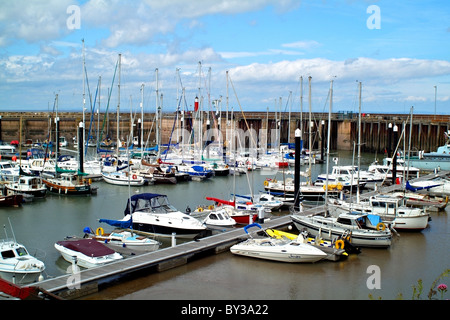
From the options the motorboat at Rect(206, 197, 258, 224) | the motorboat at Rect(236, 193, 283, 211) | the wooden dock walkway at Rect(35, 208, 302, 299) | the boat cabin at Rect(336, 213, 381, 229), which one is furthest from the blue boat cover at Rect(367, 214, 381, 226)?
the motorboat at Rect(236, 193, 283, 211)

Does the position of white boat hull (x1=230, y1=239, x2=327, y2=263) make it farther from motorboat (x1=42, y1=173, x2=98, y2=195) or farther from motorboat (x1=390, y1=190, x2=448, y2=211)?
motorboat (x1=42, y1=173, x2=98, y2=195)

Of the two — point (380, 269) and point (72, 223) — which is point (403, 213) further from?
point (72, 223)

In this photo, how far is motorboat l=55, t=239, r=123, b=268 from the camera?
18.6 metres

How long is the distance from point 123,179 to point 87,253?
24.9 m

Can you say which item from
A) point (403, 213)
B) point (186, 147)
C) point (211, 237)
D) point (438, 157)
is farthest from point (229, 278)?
point (186, 147)

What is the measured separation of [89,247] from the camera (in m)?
19.5

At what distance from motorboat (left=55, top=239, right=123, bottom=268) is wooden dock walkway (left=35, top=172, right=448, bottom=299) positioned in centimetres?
70

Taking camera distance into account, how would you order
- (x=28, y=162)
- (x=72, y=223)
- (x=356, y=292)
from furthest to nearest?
(x=28, y=162) → (x=72, y=223) → (x=356, y=292)

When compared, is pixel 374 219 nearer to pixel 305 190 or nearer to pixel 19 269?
pixel 305 190

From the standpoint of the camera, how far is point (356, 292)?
56.3 ft
